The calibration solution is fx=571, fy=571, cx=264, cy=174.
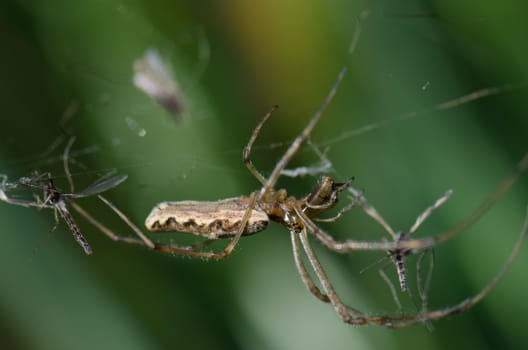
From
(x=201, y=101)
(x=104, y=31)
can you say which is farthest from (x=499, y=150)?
(x=104, y=31)

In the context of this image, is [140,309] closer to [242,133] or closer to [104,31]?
[242,133]

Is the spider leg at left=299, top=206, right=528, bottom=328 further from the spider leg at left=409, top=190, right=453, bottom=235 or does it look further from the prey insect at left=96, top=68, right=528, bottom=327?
the spider leg at left=409, top=190, right=453, bottom=235

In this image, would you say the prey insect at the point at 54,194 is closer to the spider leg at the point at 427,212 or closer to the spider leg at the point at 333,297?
the spider leg at the point at 333,297

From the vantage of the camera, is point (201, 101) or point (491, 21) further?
point (201, 101)

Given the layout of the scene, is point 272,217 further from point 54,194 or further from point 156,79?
point 156,79

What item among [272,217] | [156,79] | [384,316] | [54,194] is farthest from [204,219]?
[156,79]

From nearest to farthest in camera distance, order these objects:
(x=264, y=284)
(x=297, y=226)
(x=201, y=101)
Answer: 1. (x=297, y=226)
2. (x=264, y=284)
3. (x=201, y=101)
